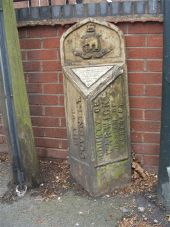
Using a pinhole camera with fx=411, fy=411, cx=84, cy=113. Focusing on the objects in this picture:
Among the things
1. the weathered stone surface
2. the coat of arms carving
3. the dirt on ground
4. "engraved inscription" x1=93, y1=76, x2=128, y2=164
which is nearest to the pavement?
the dirt on ground

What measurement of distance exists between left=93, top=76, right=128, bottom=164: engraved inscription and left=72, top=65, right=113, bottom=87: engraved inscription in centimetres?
12

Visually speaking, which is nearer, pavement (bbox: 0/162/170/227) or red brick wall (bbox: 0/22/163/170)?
pavement (bbox: 0/162/170/227)

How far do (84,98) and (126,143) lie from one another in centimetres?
55

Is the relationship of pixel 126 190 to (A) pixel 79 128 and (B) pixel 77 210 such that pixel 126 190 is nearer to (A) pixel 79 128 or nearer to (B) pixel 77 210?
(B) pixel 77 210

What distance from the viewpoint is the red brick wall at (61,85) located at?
3357 millimetres

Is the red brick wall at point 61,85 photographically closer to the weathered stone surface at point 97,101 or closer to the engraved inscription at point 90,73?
the weathered stone surface at point 97,101

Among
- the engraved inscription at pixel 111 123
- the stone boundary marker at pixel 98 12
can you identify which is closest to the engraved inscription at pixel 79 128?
the engraved inscription at pixel 111 123

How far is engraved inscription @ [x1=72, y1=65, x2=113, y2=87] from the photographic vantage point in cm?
324

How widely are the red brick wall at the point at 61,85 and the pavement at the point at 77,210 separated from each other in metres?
0.50

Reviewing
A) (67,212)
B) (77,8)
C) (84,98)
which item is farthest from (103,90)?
(67,212)

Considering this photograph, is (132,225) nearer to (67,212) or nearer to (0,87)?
(67,212)

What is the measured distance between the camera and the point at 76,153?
137 inches

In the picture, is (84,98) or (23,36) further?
(23,36)

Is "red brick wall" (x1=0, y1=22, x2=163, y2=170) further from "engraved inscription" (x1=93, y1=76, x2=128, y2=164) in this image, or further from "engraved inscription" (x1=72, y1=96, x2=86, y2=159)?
"engraved inscription" (x1=72, y1=96, x2=86, y2=159)
